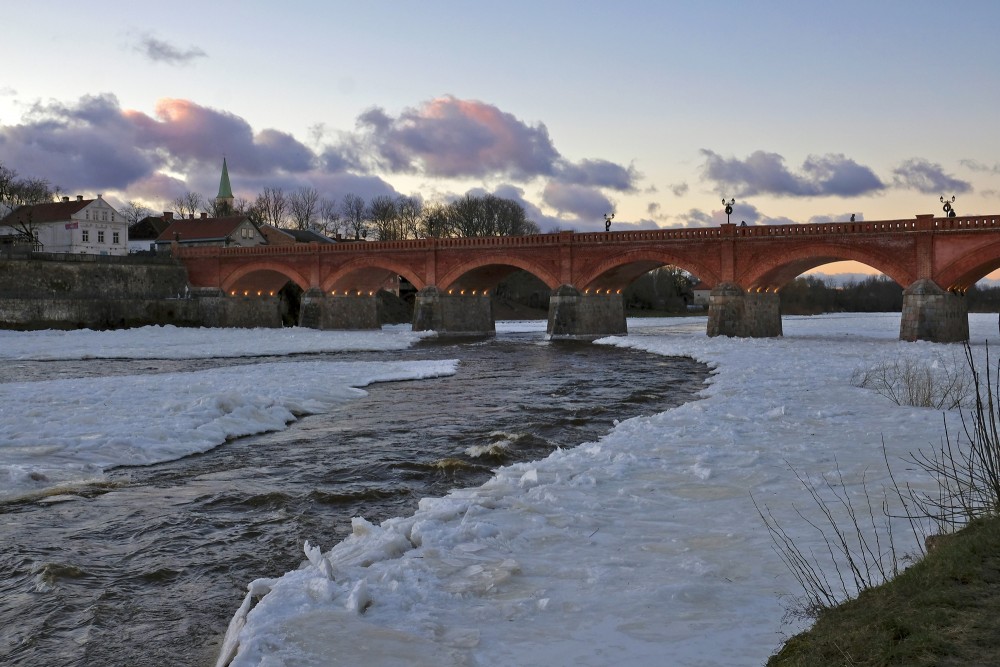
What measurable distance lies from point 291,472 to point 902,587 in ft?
27.0

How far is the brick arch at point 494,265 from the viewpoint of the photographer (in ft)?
167

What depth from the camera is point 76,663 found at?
509 cm

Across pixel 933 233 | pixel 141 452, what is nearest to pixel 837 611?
pixel 141 452

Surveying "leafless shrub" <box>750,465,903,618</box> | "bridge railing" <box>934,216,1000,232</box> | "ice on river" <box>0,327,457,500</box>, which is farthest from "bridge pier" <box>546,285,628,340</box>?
"leafless shrub" <box>750,465,903,618</box>

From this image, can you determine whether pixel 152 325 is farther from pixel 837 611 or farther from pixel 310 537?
pixel 837 611

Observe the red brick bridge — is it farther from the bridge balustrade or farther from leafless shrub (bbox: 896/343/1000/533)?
leafless shrub (bbox: 896/343/1000/533)

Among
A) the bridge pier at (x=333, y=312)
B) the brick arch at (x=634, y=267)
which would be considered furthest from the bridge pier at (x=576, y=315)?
the bridge pier at (x=333, y=312)

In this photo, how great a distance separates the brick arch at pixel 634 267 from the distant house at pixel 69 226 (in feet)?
155

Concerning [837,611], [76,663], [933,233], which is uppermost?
[933,233]

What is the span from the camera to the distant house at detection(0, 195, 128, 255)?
72.4 meters

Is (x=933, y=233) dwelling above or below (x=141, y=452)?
above

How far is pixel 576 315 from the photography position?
49438mm

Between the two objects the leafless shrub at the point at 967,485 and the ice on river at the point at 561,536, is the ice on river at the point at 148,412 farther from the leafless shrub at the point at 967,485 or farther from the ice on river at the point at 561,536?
the leafless shrub at the point at 967,485

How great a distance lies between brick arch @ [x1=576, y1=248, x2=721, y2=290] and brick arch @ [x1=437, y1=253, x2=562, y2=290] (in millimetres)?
2355
